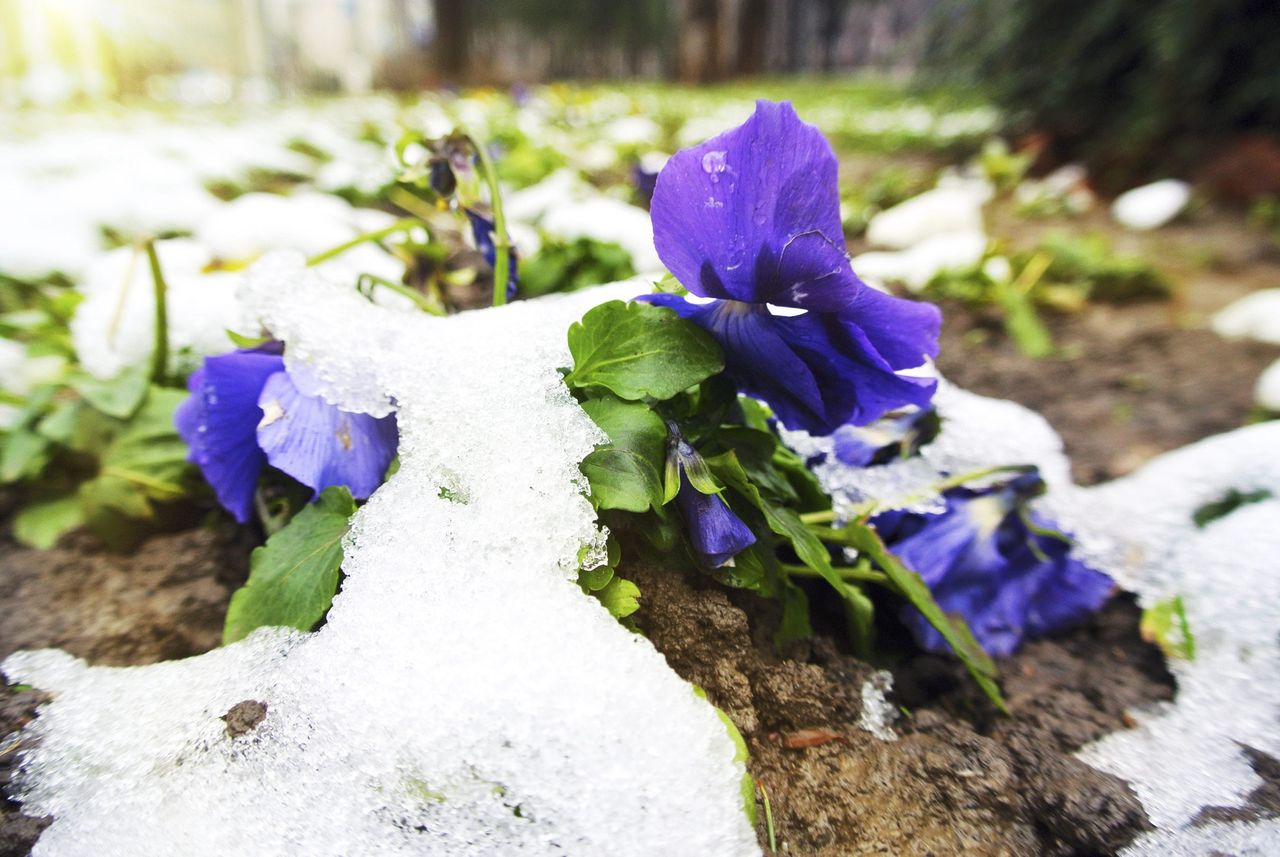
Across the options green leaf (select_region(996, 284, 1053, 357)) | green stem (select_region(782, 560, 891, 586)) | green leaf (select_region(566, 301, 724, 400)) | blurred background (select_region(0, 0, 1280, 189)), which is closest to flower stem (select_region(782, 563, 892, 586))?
green stem (select_region(782, 560, 891, 586))

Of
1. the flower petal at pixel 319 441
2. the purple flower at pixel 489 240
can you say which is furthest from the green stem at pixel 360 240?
the flower petal at pixel 319 441

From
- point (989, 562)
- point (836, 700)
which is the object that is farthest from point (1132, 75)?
point (836, 700)

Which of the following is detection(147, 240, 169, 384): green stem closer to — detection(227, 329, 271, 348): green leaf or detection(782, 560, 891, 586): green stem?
detection(227, 329, 271, 348): green leaf

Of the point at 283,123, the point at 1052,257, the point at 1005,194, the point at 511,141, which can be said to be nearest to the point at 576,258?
the point at 1052,257

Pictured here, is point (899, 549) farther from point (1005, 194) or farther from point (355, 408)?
point (1005, 194)

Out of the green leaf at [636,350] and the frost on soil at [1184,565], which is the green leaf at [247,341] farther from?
the frost on soil at [1184,565]

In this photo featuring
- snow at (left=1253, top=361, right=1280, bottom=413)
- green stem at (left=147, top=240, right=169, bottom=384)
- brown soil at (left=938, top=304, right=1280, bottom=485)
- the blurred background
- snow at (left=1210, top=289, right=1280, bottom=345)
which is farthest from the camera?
the blurred background

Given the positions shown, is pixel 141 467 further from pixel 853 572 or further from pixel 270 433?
pixel 853 572
